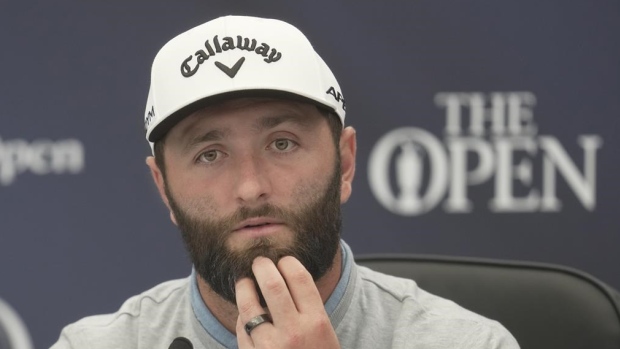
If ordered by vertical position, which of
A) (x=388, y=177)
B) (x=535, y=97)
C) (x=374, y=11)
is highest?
(x=374, y=11)

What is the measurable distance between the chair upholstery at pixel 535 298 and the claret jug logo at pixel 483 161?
1.92 ft

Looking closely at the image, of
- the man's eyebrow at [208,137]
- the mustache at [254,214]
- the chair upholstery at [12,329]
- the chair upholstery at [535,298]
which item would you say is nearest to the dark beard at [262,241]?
the mustache at [254,214]

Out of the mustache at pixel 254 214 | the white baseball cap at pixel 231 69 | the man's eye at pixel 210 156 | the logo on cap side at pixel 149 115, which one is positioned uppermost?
the white baseball cap at pixel 231 69

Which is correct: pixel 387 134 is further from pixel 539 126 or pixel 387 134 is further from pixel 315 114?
pixel 315 114

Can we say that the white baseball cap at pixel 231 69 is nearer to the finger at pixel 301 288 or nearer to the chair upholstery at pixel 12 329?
the finger at pixel 301 288

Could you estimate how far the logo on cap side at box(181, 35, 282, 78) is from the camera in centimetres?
173

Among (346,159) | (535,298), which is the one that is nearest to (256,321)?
(346,159)

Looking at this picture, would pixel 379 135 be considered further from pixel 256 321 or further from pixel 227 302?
pixel 256 321

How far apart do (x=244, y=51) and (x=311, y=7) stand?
1018 millimetres

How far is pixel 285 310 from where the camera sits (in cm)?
163

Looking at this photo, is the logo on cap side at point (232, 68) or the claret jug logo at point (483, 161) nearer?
the logo on cap side at point (232, 68)

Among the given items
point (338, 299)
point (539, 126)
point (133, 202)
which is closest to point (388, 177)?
point (539, 126)

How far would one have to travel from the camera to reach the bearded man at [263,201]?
1667 millimetres

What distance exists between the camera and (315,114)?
5.85 feet
